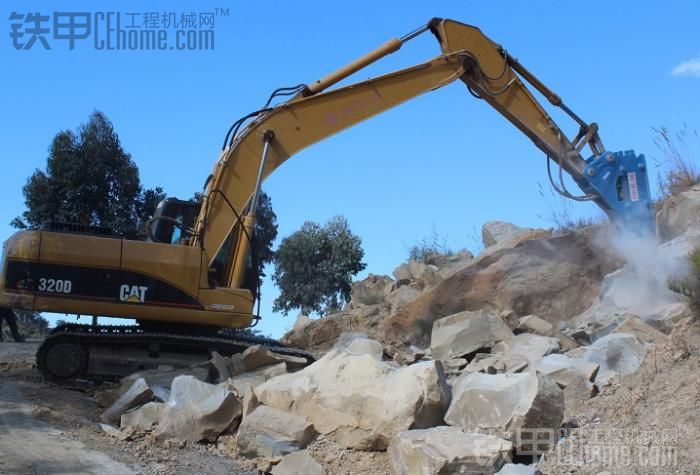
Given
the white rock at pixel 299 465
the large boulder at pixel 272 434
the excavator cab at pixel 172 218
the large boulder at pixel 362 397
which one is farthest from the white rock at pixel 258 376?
the excavator cab at pixel 172 218

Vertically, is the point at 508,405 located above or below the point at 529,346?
below

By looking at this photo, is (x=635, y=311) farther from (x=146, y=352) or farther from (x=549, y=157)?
(x=146, y=352)

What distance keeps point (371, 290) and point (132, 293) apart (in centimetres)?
750

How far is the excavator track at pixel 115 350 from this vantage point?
31.6 ft

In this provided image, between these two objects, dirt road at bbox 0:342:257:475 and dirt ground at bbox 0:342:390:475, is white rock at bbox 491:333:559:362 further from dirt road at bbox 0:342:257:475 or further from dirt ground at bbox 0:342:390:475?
dirt road at bbox 0:342:257:475

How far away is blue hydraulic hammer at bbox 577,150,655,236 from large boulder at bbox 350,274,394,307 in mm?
5335

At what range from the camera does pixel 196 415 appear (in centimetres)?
703

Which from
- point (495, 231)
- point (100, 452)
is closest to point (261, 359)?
point (100, 452)

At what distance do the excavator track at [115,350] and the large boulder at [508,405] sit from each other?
394cm

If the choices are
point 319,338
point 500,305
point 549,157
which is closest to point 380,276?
point 319,338

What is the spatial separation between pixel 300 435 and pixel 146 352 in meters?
4.08

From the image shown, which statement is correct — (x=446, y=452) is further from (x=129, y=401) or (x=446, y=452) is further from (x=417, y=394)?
(x=129, y=401)

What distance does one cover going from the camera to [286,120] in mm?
10672

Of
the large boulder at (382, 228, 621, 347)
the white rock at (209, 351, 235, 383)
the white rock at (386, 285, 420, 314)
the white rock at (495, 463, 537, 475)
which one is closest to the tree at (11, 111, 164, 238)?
the white rock at (386, 285, 420, 314)
